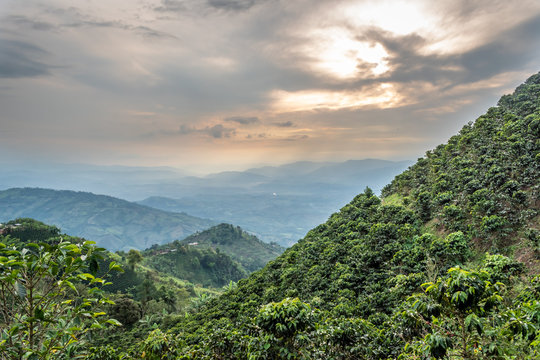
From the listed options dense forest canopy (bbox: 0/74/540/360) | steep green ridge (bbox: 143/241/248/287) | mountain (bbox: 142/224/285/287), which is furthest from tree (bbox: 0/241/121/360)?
steep green ridge (bbox: 143/241/248/287)

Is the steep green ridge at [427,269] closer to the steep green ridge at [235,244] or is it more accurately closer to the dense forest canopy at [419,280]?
the dense forest canopy at [419,280]

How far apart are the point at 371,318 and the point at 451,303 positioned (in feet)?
23.4

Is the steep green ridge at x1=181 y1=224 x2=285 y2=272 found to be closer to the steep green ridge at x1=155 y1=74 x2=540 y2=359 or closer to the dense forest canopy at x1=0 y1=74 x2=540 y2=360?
the dense forest canopy at x1=0 y1=74 x2=540 y2=360

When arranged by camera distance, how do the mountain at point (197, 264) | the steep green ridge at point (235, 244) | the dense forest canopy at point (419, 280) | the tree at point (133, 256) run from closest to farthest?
1. the dense forest canopy at point (419, 280)
2. the tree at point (133, 256)
3. the mountain at point (197, 264)
4. the steep green ridge at point (235, 244)

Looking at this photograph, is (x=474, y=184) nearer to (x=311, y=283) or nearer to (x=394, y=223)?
(x=394, y=223)

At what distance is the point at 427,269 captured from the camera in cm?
1056

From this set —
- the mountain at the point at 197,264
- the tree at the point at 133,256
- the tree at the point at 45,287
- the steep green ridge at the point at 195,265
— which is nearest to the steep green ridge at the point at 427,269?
the tree at the point at 45,287

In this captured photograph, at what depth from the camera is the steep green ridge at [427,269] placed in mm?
3953

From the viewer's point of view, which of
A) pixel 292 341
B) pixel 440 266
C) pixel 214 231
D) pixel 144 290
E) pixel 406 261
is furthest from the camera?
pixel 214 231

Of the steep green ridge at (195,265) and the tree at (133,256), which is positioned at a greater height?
the tree at (133,256)

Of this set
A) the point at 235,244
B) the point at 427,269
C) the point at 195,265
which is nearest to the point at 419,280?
the point at 427,269

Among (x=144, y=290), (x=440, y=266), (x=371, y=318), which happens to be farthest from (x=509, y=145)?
(x=144, y=290)

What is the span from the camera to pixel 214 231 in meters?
132

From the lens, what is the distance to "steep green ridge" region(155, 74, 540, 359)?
3953mm
